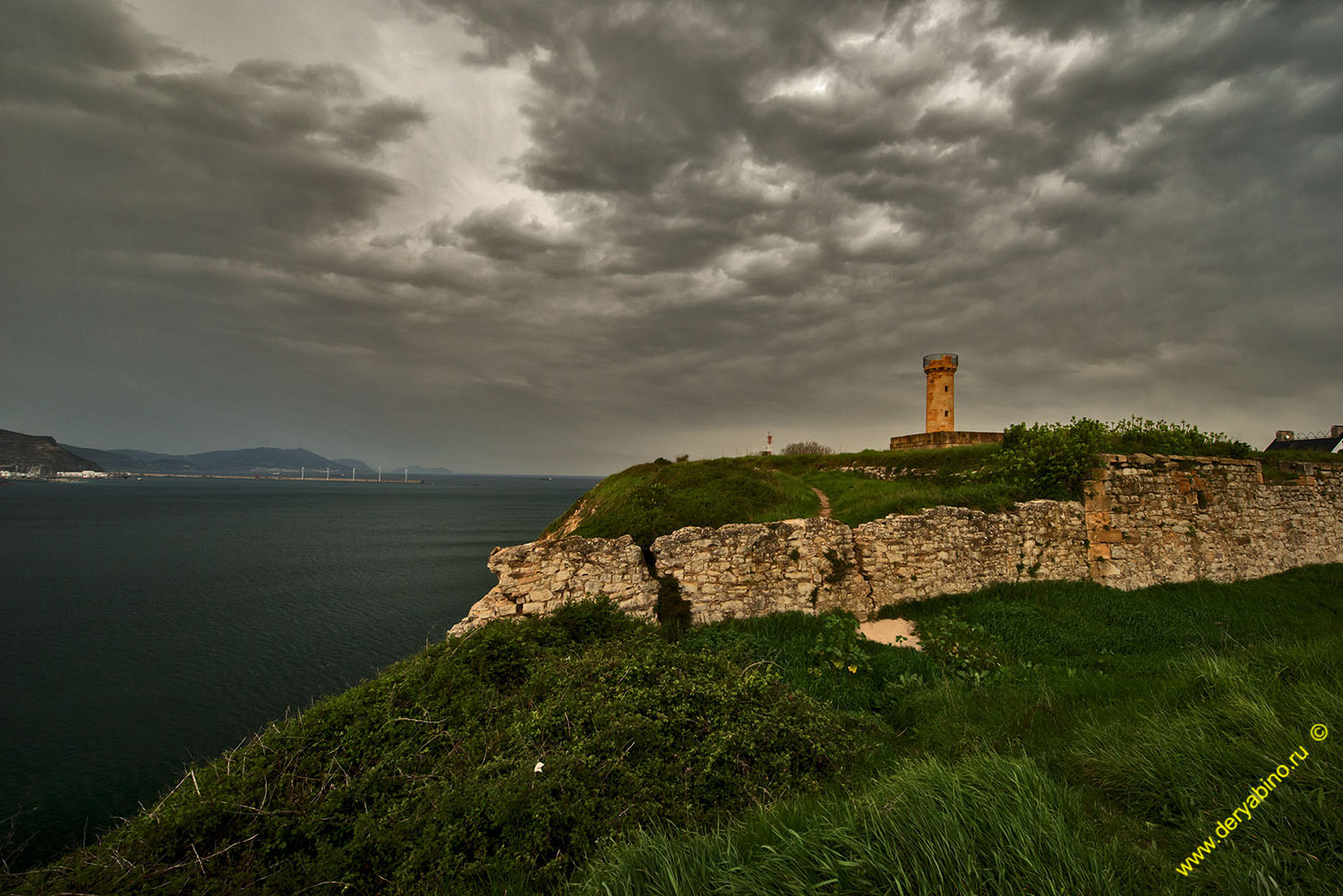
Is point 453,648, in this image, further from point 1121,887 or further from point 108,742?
point 108,742

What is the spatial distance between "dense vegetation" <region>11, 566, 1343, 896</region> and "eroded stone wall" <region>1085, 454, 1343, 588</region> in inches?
213

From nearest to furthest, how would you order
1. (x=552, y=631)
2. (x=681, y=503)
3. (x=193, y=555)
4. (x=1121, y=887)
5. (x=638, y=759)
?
(x=1121, y=887)
(x=638, y=759)
(x=552, y=631)
(x=681, y=503)
(x=193, y=555)

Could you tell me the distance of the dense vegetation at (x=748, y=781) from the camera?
2.62m

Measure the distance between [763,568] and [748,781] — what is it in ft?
19.9

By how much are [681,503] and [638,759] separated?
759 centimetres

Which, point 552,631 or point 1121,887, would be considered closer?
point 1121,887

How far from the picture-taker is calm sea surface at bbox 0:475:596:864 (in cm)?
1205

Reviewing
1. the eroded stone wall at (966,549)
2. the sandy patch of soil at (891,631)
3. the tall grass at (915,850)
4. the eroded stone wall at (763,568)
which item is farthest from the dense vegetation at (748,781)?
the eroded stone wall at (966,549)

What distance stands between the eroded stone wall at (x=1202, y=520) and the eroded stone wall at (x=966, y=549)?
889 millimetres

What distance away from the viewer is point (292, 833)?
4715 millimetres

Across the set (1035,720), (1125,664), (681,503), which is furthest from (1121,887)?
(681,503)

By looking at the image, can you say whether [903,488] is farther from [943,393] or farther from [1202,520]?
[943,393]

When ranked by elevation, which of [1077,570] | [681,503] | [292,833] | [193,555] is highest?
[681,503]

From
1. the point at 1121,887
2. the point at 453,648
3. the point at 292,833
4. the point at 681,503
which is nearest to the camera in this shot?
the point at 1121,887
